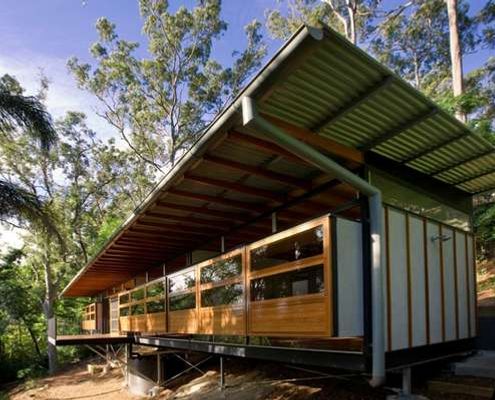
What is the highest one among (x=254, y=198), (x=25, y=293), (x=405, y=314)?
(x=254, y=198)

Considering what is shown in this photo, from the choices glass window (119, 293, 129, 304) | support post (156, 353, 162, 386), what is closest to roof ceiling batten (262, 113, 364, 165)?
support post (156, 353, 162, 386)

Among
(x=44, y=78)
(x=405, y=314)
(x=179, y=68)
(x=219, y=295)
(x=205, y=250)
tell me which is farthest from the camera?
(x=44, y=78)

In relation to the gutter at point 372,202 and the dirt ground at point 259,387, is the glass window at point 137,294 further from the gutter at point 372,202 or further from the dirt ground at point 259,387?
the gutter at point 372,202

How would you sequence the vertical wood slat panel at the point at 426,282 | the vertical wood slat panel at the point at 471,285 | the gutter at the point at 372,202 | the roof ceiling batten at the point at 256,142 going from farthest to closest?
the vertical wood slat panel at the point at 471,285, the vertical wood slat panel at the point at 426,282, the roof ceiling batten at the point at 256,142, the gutter at the point at 372,202

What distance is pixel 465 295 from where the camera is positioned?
20.5 ft

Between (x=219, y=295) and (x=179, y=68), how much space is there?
18398 millimetres

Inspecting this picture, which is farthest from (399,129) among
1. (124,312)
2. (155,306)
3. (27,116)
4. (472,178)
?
(124,312)

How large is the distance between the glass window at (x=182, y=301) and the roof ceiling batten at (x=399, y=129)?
3.82 metres

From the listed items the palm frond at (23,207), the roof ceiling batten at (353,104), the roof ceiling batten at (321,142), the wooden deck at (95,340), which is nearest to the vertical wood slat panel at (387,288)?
the roof ceiling batten at (321,142)

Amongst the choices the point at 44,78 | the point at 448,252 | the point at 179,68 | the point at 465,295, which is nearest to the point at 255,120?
the point at 448,252

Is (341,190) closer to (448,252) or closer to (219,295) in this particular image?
(448,252)

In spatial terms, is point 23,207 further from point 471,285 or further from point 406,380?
point 471,285

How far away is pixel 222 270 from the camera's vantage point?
6367 mm

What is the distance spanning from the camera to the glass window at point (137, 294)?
1028 centimetres
